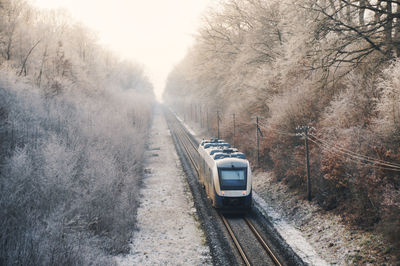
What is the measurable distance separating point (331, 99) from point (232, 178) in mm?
7639

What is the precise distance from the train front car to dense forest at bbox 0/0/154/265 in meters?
4.33

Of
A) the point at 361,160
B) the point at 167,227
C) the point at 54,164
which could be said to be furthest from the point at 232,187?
the point at 54,164

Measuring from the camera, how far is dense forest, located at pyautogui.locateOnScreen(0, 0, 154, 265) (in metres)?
9.19

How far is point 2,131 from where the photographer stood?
13492mm

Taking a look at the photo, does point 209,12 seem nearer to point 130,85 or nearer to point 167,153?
point 167,153

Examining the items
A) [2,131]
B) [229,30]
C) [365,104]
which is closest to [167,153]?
[229,30]

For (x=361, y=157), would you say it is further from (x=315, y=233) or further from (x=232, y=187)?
(x=232, y=187)

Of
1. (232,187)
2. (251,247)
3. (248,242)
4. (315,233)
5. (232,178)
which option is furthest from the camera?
(232,178)

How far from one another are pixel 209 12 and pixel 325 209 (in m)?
23.4

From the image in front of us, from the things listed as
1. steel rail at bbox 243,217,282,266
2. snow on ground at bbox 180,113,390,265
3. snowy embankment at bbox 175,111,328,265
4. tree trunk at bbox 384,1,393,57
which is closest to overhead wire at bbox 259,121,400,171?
snow on ground at bbox 180,113,390,265

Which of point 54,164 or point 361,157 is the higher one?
point 361,157

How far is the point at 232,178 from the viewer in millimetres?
13969

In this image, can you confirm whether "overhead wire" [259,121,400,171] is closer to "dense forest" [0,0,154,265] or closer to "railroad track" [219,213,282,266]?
"railroad track" [219,213,282,266]

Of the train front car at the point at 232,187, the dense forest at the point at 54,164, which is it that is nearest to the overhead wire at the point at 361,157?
the train front car at the point at 232,187
